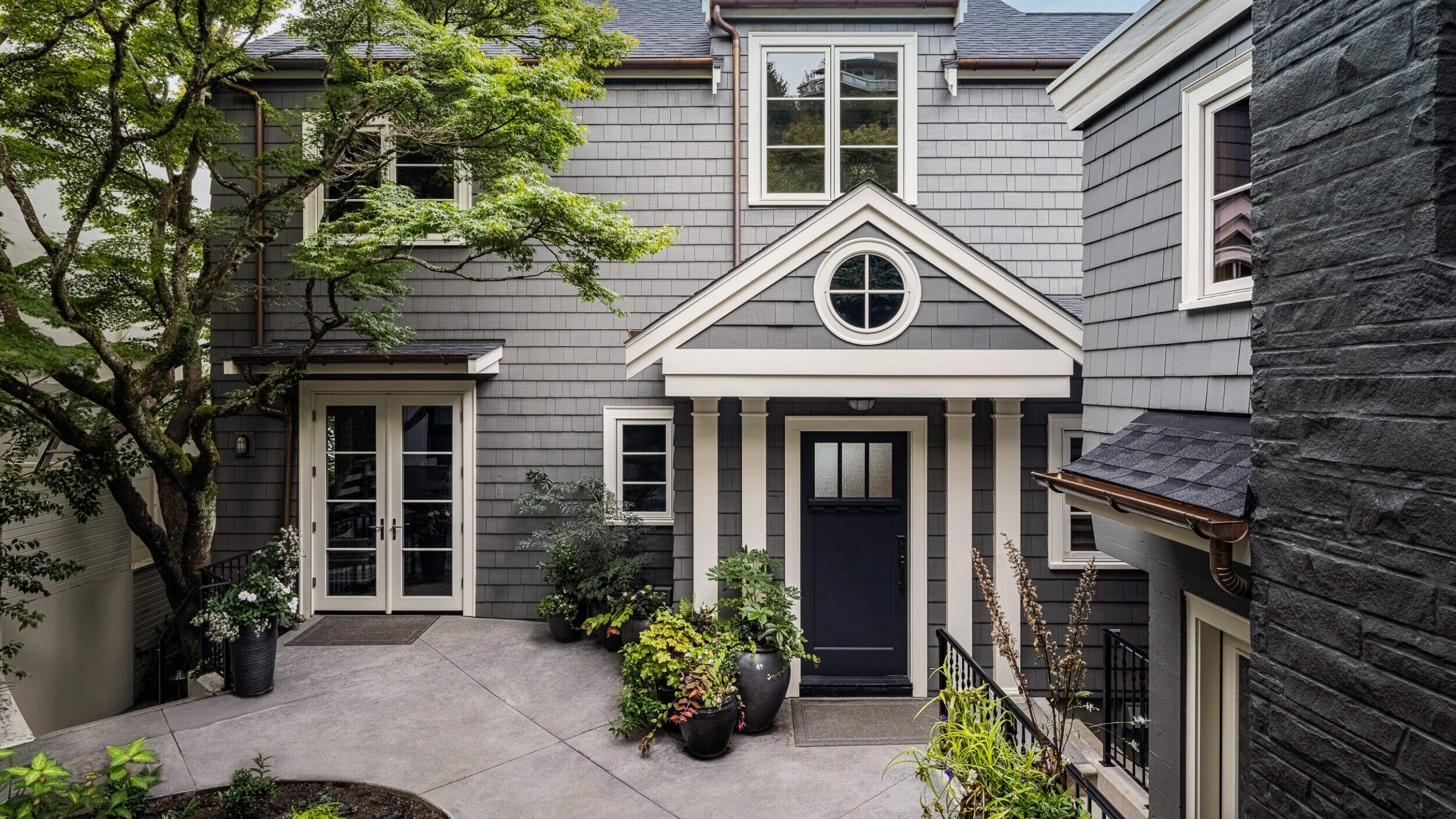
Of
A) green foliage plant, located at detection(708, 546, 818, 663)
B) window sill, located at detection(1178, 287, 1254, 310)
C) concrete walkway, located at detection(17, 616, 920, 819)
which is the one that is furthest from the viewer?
green foliage plant, located at detection(708, 546, 818, 663)

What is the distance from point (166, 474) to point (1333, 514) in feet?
24.8

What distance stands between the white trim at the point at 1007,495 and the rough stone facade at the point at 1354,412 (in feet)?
14.6

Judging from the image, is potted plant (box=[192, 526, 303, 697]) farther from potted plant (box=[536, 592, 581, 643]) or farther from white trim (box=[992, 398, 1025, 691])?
white trim (box=[992, 398, 1025, 691])

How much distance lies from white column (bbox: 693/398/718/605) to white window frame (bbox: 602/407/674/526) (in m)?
1.97

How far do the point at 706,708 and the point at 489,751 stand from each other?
1.48m

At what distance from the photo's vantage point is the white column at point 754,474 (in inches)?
233

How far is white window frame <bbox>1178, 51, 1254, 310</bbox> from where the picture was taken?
3.88m

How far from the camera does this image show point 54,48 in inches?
225

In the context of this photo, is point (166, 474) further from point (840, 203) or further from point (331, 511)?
point (840, 203)

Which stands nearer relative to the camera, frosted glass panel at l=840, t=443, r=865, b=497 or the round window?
the round window

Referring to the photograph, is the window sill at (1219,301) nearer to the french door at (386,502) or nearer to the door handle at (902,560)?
the door handle at (902,560)

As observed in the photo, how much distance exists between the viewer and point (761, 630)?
214 inches

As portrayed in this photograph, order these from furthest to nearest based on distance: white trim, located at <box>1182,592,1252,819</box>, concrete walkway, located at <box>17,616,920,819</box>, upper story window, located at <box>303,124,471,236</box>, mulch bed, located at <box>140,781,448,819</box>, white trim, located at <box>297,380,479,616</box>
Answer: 1. white trim, located at <box>297,380,479,616</box>
2. upper story window, located at <box>303,124,471,236</box>
3. concrete walkway, located at <box>17,616,920,819</box>
4. mulch bed, located at <box>140,781,448,819</box>
5. white trim, located at <box>1182,592,1252,819</box>

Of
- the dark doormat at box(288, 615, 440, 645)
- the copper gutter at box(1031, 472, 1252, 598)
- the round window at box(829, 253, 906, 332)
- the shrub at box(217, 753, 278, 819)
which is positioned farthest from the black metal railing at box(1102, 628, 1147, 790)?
the dark doormat at box(288, 615, 440, 645)
